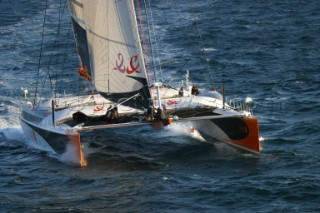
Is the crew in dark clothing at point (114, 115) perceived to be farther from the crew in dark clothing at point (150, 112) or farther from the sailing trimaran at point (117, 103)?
the crew in dark clothing at point (150, 112)

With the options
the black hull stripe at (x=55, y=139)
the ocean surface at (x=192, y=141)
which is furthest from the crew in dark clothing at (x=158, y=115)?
the black hull stripe at (x=55, y=139)

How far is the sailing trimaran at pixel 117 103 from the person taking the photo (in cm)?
3075

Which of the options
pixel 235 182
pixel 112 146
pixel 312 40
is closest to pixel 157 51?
pixel 312 40

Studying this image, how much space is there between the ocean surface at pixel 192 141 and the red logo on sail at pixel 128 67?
374cm

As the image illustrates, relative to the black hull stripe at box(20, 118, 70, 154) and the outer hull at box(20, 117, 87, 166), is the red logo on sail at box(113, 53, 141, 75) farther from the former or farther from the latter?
the black hull stripe at box(20, 118, 70, 154)

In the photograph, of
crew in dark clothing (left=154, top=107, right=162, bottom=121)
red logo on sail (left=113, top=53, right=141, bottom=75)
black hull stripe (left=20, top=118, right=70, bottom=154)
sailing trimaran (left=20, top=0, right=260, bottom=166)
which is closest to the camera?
crew in dark clothing (left=154, top=107, right=162, bottom=121)

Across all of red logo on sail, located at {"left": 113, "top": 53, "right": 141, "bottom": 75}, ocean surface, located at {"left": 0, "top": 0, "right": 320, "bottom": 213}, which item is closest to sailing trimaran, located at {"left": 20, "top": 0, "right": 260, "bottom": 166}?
red logo on sail, located at {"left": 113, "top": 53, "right": 141, "bottom": 75}

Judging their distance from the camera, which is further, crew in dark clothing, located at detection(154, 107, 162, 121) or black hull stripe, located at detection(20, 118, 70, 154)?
black hull stripe, located at detection(20, 118, 70, 154)

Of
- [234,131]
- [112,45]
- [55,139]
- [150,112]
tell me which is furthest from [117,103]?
[234,131]

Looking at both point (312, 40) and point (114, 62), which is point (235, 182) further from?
point (312, 40)

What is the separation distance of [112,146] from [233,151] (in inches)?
222

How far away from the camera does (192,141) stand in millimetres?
34375

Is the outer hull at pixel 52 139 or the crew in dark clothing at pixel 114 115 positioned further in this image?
the crew in dark clothing at pixel 114 115

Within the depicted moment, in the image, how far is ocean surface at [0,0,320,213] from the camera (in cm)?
2630
